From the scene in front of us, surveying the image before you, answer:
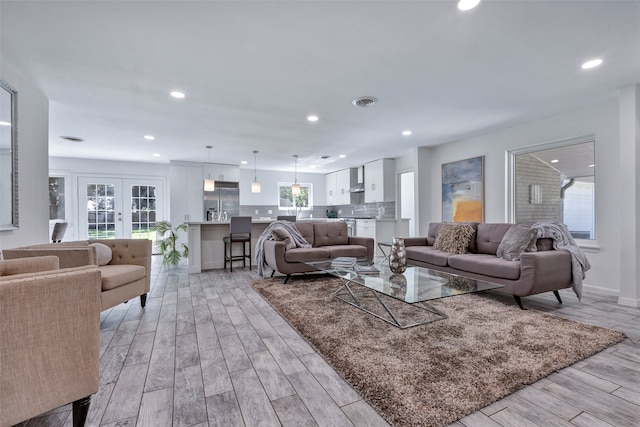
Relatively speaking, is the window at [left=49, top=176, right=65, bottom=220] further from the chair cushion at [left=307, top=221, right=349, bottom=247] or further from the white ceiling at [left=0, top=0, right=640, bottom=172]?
the chair cushion at [left=307, top=221, right=349, bottom=247]

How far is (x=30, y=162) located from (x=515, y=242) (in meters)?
5.38

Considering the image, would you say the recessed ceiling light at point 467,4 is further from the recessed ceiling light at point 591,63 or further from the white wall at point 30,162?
the white wall at point 30,162

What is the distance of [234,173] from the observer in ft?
26.0

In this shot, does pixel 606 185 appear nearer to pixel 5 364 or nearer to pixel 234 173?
pixel 5 364

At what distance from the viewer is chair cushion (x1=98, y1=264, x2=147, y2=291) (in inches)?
102

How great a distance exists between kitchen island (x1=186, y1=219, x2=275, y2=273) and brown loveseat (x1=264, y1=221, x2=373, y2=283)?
92cm

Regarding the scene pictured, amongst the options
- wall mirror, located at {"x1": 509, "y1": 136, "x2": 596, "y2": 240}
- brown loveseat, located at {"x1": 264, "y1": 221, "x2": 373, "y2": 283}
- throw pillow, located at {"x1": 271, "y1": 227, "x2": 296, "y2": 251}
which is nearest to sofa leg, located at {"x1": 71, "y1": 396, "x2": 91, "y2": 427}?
brown loveseat, located at {"x1": 264, "y1": 221, "x2": 373, "y2": 283}

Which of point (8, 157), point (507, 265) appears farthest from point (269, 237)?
point (507, 265)

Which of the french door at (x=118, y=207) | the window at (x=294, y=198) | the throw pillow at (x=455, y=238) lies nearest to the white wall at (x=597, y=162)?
the throw pillow at (x=455, y=238)

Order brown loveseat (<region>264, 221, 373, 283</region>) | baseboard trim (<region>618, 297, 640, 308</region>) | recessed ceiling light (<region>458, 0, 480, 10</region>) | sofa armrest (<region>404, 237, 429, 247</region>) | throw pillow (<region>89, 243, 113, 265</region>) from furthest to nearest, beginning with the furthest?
sofa armrest (<region>404, 237, 429, 247</region>) < brown loveseat (<region>264, 221, 373, 283</region>) < baseboard trim (<region>618, 297, 640, 308</region>) < throw pillow (<region>89, 243, 113, 265</region>) < recessed ceiling light (<region>458, 0, 480, 10</region>)

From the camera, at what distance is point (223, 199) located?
7.76 meters

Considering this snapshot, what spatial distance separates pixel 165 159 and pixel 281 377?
6.87 metres

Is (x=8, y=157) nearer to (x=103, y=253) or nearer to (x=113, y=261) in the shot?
(x=103, y=253)

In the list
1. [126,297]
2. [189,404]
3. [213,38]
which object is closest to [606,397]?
[189,404]
